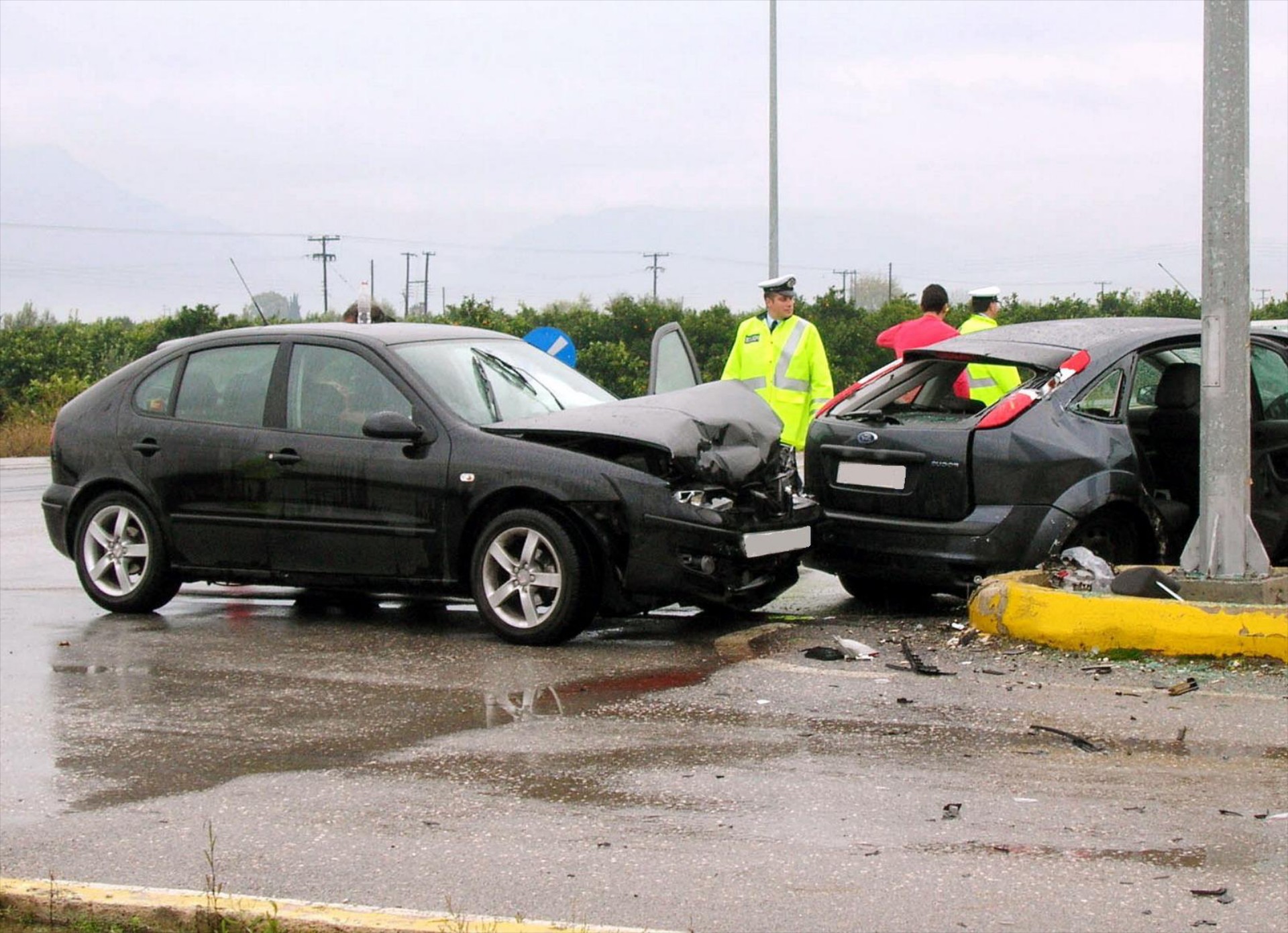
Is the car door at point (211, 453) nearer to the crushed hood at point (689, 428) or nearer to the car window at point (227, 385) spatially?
the car window at point (227, 385)

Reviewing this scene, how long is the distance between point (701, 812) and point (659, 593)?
3026 millimetres

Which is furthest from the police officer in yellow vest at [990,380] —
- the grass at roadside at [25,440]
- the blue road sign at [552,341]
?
the grass at roadside at [25,440]

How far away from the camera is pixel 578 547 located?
27.9ft

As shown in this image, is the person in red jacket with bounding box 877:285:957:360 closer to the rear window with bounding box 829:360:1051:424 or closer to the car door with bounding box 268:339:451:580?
the rear window with bounding box 829:360:1051:424

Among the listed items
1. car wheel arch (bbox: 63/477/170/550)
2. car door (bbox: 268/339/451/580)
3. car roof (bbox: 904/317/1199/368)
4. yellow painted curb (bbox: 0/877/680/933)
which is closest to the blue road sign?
car wheel arch (bbox: 63/477/170/550)

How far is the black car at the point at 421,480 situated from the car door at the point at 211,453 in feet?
0.04

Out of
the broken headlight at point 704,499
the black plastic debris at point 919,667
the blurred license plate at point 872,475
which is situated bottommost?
the black plastic debris at point 919,667

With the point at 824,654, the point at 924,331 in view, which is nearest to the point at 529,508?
the point at 824,654

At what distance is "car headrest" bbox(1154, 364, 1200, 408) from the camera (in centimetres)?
930

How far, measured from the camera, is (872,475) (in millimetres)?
9133

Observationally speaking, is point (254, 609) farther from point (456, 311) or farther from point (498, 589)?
point (456, 311)

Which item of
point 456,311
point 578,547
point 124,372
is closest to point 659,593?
point 578,547

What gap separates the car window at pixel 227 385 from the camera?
31.4 feet

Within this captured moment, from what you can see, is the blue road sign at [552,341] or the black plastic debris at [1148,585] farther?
the blue road sign at [552,341]
